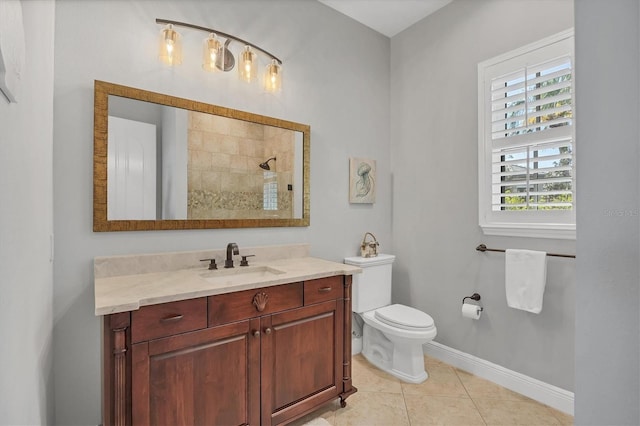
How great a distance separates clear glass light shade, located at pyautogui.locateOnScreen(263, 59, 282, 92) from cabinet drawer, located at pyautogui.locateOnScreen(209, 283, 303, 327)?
142 centimetres

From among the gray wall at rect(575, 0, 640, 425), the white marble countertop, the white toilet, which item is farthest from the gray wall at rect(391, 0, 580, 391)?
the gray wall at rect(575, 0, 640, 425)

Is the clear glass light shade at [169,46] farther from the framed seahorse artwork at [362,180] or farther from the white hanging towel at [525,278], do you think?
the white hanging towel at [525,278]

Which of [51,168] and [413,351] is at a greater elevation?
[51,168]

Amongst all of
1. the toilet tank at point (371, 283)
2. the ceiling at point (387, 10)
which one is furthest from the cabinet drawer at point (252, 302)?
the ceiling at point (387, 10)

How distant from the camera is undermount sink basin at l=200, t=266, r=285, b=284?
1921 millimetres

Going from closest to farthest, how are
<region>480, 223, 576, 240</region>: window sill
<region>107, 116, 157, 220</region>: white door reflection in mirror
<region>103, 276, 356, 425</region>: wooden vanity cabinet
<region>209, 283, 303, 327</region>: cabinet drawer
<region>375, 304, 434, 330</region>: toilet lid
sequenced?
<region>103, 276, 356, 425</region>: wooden vanity cabinet
<region>209, 283, 303, 327</region>: cabinet drawer
<region>107, 116, 157, 220</region>: white door reflection in mirror
<region>480, 223, 576, 240</region>: window sill
<region>375, 304, 434, 330</region>: toilet lid

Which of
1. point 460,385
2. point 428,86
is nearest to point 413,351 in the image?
point 460,385

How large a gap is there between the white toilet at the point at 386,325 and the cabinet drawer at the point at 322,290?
617 millimetres

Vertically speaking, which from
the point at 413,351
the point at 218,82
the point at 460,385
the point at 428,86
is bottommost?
the point at 460,385

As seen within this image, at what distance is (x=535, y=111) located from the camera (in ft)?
7.16

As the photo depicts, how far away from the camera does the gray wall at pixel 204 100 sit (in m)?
1.65

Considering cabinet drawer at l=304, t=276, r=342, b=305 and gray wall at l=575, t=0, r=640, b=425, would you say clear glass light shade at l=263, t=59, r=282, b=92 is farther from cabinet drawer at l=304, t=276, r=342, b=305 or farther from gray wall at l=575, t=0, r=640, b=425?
gray wall at l=575, t=0, r=640, b=425

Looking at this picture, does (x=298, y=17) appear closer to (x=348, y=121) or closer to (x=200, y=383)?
(x=348, y=121)

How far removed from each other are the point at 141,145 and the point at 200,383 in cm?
133
